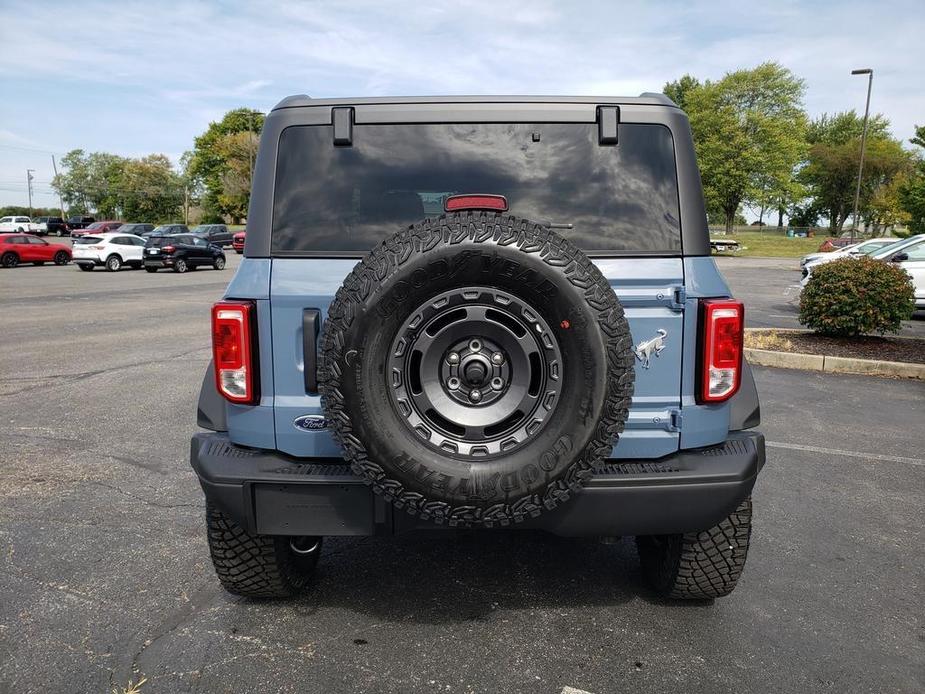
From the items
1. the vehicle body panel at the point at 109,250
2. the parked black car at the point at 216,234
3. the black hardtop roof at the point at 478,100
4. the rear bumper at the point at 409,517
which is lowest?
the rear bumper at the point at 409,517

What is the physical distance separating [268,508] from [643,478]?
1382 mm

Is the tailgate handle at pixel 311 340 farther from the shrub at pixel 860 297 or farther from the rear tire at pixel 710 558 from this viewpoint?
the shrub at pixel 860 297

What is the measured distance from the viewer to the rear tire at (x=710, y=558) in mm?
2963

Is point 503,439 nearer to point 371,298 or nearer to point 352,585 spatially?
point 371,298

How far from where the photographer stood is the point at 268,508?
8.61 ft

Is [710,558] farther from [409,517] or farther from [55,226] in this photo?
[55,226]

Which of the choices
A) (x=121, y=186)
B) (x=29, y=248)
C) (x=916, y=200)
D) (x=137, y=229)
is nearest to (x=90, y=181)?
(x=121, y=186)

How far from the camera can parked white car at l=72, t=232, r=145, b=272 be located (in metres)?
28.2

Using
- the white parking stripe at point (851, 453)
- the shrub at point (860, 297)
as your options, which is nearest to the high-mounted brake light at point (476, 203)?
the white parking stripe at point (851, 453)

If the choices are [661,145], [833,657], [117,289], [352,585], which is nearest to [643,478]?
[833,657]

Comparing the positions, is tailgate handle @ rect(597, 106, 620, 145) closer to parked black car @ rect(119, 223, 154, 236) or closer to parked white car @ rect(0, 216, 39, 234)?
parked black car @ rect(119, 223, 154, 236)

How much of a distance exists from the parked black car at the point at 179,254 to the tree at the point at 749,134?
44.0 metres

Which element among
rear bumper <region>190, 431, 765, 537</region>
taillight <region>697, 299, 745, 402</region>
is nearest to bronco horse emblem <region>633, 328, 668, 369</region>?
taillight <region>697, 299, 745, 402</region>

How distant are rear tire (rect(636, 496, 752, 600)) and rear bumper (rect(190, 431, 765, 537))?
1.06 ft
